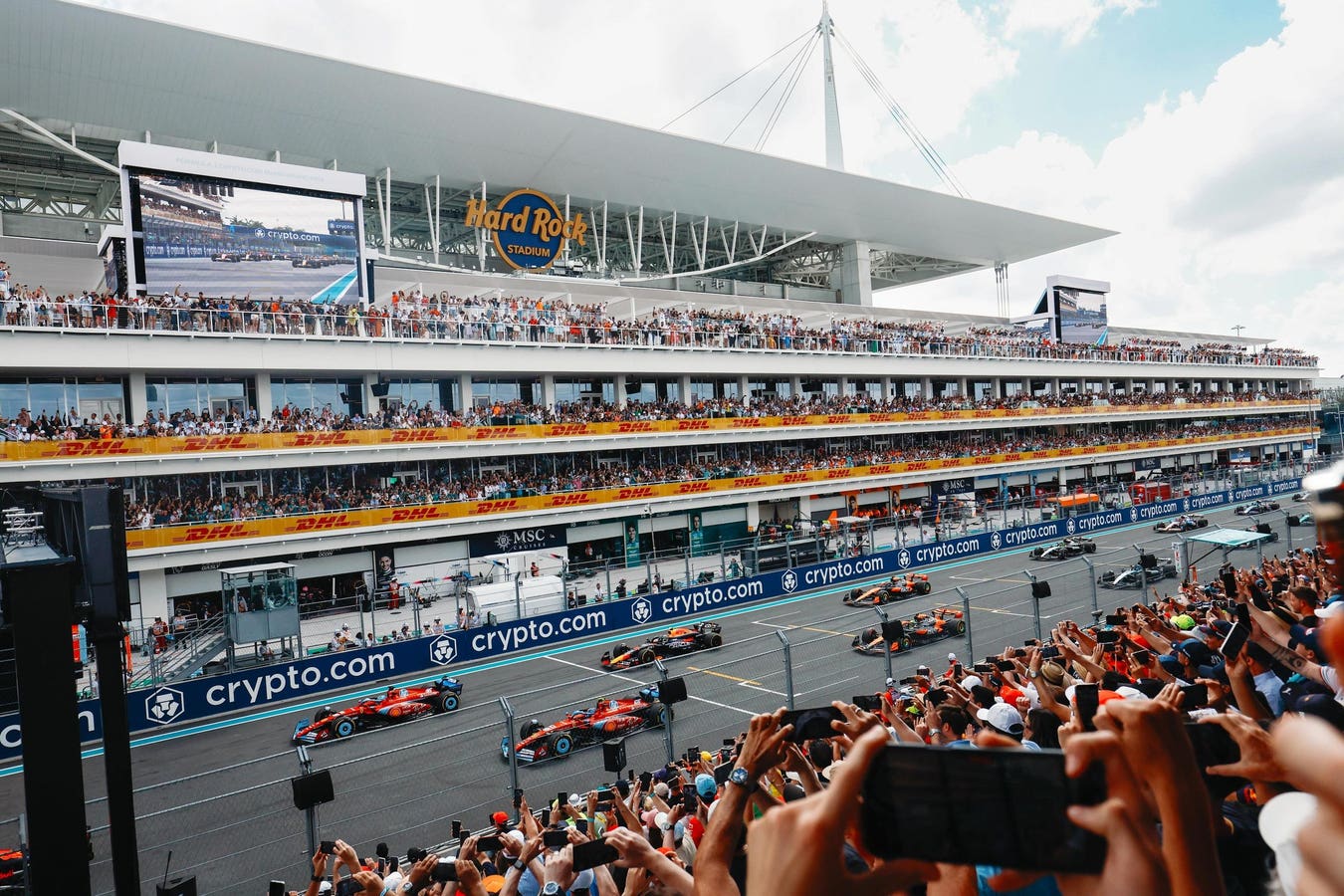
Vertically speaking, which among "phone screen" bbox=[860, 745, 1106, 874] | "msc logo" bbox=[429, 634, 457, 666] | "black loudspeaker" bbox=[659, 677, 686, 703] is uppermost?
"phone screen" bbox=[860, 745, 1106, 874]

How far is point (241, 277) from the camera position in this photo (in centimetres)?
2839

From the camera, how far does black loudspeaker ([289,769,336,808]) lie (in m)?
8.91

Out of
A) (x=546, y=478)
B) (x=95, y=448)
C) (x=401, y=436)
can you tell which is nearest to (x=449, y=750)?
(x=401, y=436)

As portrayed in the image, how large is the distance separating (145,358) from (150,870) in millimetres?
19072

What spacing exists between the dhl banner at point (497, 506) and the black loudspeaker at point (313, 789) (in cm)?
1950

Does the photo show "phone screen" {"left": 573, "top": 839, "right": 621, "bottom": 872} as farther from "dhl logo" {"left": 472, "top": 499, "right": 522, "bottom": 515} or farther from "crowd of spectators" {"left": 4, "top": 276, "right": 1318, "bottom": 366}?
"crowd of spectators" {"left": 4, "top": 276, "right": 1318, "bottom": 366}

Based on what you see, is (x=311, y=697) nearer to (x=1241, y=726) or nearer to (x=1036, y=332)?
(x=1241, y=726)

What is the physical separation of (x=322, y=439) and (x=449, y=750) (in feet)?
52.2

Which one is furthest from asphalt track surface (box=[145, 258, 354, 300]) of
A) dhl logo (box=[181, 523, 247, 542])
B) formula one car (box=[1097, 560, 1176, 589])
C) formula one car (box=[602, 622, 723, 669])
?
formula one car (box=[1097, 560, 1176, 589])

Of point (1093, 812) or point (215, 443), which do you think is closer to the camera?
point (1093, 812)

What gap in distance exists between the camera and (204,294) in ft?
91.1

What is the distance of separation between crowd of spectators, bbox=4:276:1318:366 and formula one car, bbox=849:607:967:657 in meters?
19.5

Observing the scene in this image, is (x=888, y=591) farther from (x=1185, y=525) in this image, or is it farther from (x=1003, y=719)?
(x=1003, y=719)

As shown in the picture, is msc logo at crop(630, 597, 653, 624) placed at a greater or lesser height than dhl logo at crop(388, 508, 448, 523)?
lesser
